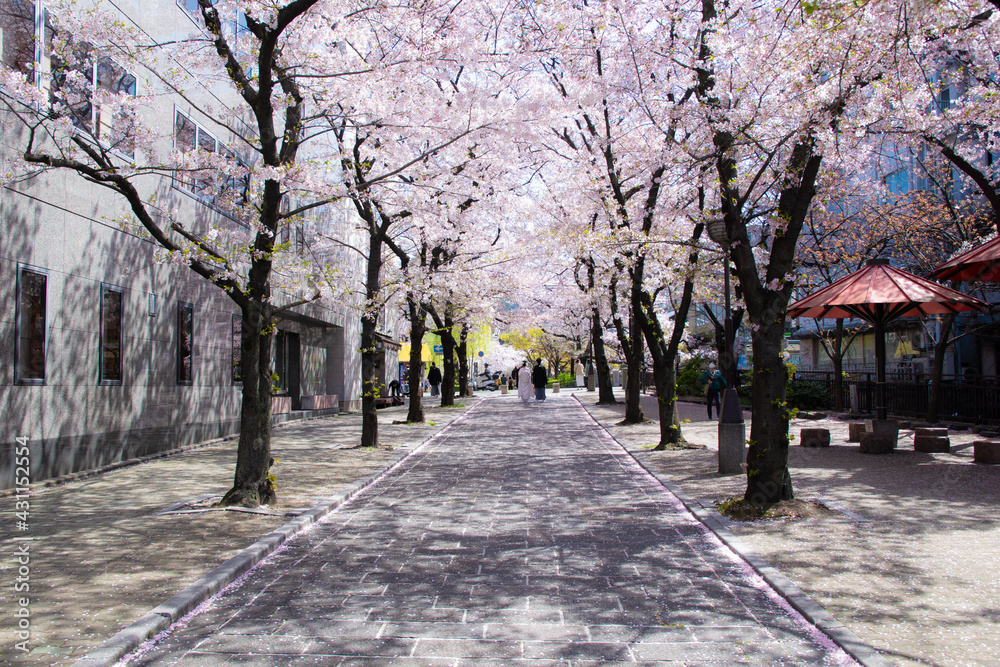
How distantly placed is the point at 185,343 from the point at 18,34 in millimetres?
7193

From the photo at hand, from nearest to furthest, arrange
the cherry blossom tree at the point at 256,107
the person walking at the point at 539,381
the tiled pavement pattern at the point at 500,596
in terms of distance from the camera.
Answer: the tiled pavement pattern at the point at 500,596 < the cherry blossom tree at the point at 256,107 < the person walking at the point at 539,381

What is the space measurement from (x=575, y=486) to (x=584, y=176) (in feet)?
33.3

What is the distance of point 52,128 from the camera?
1113cm

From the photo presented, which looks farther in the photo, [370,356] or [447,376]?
[447,376]

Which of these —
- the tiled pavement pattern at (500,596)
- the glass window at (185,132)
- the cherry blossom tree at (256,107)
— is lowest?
the tiled pavement pattern at (500,596)

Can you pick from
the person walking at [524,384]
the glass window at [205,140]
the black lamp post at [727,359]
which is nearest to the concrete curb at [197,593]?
the black lamp post at [727,359]

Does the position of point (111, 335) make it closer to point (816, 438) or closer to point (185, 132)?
point (185, 132)

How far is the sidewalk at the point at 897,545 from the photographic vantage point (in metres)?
4.81

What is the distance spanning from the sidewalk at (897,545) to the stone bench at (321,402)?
16.0m

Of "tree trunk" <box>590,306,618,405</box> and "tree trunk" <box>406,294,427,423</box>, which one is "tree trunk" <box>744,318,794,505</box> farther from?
"tree trunk" <box>590,306,618,405</box>

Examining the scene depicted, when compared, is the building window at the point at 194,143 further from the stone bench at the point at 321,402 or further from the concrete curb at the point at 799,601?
the stone bench at the point at 321,402

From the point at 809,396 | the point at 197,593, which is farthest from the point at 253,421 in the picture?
the point at 809,396

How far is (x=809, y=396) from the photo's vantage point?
26.0 m

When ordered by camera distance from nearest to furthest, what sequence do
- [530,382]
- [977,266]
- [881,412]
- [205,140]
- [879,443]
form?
[977,266] < [879,443] < [881,412] < [205,140] < [530,382]
